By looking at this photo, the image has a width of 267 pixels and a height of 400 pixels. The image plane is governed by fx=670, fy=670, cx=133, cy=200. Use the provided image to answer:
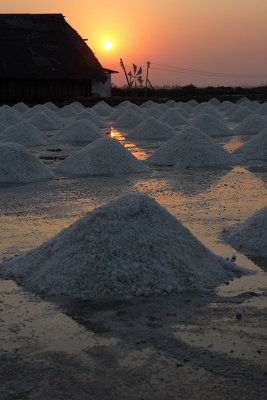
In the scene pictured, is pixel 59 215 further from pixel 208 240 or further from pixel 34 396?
pixel 34 396

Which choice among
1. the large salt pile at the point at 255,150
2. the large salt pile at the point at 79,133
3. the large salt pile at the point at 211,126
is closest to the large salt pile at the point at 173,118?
the large salt pile at the point at 211,126

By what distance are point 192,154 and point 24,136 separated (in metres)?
5.07

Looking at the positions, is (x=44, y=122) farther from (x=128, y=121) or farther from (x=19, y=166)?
(x=19, y=166)

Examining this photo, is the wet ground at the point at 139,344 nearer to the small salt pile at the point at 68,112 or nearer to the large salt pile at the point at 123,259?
the large salt pile at the point at 123,259

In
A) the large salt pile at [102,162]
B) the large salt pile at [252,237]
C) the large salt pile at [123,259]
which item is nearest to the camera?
the large salt pile at [123,259]

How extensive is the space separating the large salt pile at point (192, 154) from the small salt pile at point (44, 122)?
8773 mm

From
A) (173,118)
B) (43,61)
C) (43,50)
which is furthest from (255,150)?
(43,50)

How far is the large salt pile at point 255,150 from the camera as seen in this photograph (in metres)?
Result: 11.1

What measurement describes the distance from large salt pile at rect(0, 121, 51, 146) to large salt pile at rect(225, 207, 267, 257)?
9.48 m

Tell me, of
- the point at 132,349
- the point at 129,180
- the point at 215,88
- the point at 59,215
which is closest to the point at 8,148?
the point at 129,180

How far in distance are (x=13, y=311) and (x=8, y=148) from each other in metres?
5.97

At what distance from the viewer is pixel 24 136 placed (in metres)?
14.2

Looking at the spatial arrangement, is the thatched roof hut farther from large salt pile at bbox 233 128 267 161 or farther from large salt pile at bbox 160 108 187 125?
large salt pile at bbox 233 128 267 161

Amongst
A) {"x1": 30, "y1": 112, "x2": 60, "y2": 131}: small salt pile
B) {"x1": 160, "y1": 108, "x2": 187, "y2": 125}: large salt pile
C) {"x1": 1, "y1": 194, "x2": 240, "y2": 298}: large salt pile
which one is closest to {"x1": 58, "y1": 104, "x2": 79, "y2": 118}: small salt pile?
{"x1": 30, "y1": 112, "x2": 60, "y2": 131}: small salt pile
